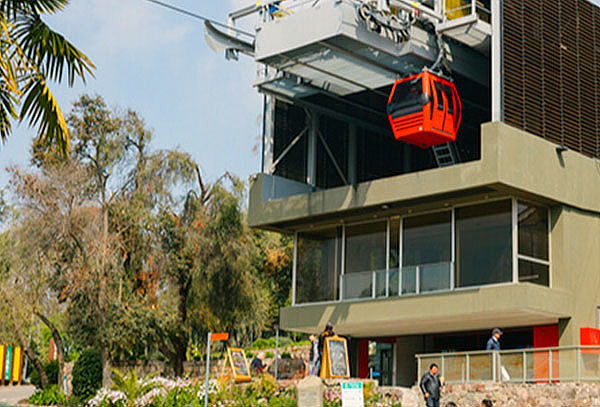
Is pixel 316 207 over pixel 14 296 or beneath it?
over

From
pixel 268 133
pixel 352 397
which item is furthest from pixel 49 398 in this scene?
pixel 352 397

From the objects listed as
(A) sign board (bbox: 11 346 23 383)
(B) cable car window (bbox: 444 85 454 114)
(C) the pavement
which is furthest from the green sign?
(B) cable car window (bbox: 444 85 454 114)

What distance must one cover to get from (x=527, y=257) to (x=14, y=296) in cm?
1979

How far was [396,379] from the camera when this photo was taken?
3681 cm

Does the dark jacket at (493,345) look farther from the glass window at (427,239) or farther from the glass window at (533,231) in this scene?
the glass window at (427,239)

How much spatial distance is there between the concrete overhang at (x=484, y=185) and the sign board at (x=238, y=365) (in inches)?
258

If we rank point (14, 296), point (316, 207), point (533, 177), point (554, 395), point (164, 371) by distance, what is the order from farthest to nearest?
point (164, 371)
point (14, 296)
point (316, 207)
point (533, 177)
point (554, 395)

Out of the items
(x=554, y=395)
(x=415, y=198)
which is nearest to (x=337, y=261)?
(x=415, y=198)

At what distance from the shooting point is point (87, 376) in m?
38.9

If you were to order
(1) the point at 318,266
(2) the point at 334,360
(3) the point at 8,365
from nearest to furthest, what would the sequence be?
(2) the point at 334,360
(1) the point at 318,266
(3) the point at 8,365

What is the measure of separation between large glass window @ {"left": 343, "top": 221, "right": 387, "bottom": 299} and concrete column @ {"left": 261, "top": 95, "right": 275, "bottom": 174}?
441 cm

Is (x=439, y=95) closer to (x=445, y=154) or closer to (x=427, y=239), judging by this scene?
(x=445, y=154)

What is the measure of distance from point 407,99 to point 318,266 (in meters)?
7.82

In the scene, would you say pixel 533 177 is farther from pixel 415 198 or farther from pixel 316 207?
pixel 316 207
